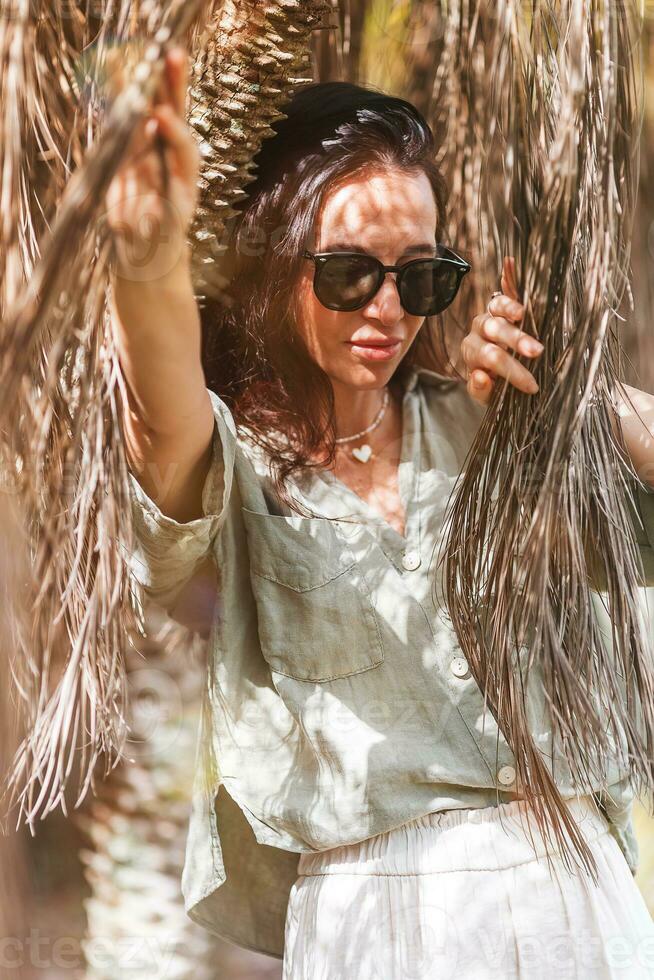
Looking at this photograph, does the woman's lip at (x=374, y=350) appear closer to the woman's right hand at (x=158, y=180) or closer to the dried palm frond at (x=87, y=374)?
the dried palm frond at (x=87, y=374)

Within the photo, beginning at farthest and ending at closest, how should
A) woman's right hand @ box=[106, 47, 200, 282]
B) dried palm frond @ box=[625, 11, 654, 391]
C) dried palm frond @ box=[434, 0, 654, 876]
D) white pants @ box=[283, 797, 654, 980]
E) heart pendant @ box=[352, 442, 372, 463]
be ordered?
dried palm frond @ box=[625, 11, 654, 391] → heart pendant @ box=[352, 442, 372, 463] → white pants @ box=[283, 797, 654, 980] → dried palm frond @ box=[434, 0, 654, 876] → woman's right hand @ box=[106, 47, 200, 282]

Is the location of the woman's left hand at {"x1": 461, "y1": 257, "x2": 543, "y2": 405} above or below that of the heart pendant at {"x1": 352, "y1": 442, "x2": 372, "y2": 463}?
above

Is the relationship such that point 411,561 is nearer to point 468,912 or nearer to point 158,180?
point 468,912

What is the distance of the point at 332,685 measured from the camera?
91 cm

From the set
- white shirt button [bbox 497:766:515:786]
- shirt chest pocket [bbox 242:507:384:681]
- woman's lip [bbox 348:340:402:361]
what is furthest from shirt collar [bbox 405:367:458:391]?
white shirt button [bbox 497:766:515:786]

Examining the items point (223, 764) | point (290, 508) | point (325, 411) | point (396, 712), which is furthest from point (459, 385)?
point (223, 764)

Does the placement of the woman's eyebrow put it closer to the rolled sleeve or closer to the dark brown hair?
the dark brown hair

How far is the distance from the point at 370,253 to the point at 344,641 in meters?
0.38

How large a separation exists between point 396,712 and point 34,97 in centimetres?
62

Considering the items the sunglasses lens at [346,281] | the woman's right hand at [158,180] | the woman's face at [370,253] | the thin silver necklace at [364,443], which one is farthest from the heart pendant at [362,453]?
the woman's right hand at [158,180]

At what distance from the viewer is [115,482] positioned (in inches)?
28.6

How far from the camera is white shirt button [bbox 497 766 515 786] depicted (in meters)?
0.89

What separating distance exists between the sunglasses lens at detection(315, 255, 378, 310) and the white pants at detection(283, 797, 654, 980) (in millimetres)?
500

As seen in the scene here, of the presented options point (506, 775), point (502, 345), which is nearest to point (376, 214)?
point (502, 345)
